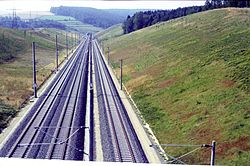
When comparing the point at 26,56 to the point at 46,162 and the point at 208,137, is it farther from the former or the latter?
the point at 46,162

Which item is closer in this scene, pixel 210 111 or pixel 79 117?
pixel 210 111

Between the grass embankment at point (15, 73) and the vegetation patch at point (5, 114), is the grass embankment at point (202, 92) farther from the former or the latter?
the grass embankment at point (15, 73)

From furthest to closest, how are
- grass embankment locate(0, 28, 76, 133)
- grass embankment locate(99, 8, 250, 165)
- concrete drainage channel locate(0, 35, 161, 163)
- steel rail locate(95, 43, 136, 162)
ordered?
1. grass embankment locate(0, 28, 76, 133)
2. grass embankment locate(99, 8, 250, 165)
3. steel rail locate(95, 43, 136, 162)
4. concrete drainage channel locate(0, 35, 161, 163)

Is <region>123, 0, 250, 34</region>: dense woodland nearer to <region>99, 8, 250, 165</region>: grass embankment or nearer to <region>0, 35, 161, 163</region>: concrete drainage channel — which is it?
<region>99, 8, 250, 165</region>: grass embankment

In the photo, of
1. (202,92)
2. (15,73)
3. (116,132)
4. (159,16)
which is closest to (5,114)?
(116,132)

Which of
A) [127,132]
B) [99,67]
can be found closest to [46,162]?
[127,132]

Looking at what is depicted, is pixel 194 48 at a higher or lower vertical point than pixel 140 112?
higher

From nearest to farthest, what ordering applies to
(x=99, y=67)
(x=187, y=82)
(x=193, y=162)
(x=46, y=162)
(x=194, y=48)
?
(x=46, y=162) < (x=193, y=162) < (x=187, y=82) < (x=194, y=48) < (x=99, y=67)

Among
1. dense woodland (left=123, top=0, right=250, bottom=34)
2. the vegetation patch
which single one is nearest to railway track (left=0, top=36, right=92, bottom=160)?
the vegetation patch
